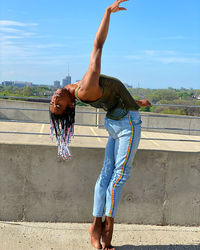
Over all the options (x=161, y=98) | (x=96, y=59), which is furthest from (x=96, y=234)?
(x=161, y=98)

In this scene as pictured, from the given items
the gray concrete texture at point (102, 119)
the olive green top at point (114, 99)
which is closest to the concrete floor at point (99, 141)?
the gray concrete texture at point (102, 119)

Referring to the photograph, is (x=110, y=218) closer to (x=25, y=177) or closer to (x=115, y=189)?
(x=115, y=189)

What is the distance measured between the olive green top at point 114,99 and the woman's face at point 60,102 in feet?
0.45

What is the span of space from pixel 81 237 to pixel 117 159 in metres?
1.19

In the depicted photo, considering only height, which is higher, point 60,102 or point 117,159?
point 60,102

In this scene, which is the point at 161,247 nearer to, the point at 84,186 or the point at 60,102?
the point at 84,186

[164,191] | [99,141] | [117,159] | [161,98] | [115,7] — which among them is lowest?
[161,98]

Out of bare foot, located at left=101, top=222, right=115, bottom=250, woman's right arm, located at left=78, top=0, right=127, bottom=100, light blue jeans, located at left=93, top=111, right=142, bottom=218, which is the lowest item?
bare foot, located at left=101, top=222, right=115, bottom=250

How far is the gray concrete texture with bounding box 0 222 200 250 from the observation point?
3.52 metres

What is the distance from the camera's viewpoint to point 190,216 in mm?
4188

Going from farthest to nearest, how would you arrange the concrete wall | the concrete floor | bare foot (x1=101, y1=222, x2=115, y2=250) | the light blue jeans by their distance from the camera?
1. the concrete floor
2. the concrete wall
3. bare foot (x1=101, y1=222, x2=115, y2=250)
4. the light blue jeans

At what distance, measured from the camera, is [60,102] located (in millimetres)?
3012

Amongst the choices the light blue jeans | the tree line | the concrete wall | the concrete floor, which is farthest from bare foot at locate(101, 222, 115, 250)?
the tree line

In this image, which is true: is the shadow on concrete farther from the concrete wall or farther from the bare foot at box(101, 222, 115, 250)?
the concrete wall
